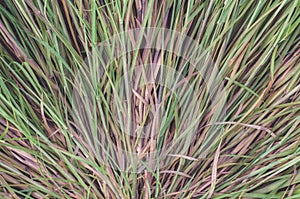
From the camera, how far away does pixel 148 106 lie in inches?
13.2

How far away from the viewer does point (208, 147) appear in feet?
1.11

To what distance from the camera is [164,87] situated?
1.09 ft

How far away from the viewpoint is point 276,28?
1.09 feet

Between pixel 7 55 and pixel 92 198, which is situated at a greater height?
pixel 7 55

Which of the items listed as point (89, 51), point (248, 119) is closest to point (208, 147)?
point (248, 119)

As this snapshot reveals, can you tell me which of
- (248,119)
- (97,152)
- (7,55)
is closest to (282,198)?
(248,119)

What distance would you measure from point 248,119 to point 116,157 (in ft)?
0.46

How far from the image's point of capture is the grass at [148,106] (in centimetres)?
32

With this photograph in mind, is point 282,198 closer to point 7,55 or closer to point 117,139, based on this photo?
point 117,139

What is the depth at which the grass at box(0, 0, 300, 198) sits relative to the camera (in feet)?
1.07

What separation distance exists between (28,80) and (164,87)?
139 millimetres

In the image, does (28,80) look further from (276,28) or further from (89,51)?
(276,28)

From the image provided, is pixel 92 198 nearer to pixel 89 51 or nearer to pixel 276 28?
pixel 89 51

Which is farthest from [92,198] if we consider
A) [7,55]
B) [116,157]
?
[7,55]
